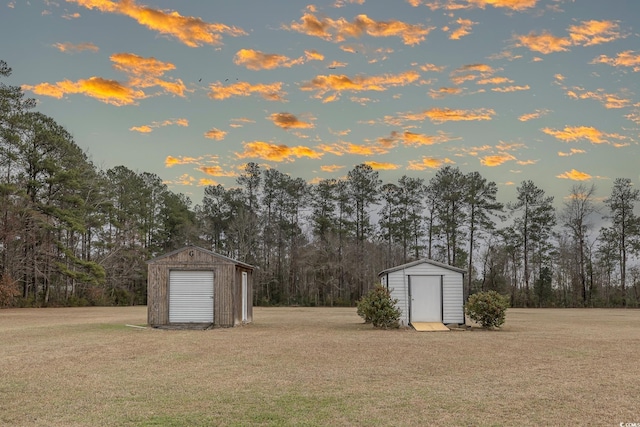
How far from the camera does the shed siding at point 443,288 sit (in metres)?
23.2

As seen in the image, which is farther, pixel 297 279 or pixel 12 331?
pixel 297 279

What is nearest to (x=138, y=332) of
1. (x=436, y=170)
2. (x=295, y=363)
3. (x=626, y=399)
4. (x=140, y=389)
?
(x=295, y=363)

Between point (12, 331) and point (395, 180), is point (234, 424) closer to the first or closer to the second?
point (12, 331)

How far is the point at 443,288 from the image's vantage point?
76.6 ft

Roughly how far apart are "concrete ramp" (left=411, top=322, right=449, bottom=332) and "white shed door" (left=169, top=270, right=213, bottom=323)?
857 cm

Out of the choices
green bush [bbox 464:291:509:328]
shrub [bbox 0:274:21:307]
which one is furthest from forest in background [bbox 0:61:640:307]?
green bush [bbox 464:291:509:328]

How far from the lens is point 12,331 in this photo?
65.5 ft

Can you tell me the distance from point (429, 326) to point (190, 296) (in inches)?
395

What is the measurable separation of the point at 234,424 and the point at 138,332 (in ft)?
46.2

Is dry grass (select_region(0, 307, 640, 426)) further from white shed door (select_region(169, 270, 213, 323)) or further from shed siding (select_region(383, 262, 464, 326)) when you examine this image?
shed siding (select_region(383, 262, 464, 326))

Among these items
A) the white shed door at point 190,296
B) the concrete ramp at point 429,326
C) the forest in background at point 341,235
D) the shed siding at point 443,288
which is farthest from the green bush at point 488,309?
the forest in background at point 341,235

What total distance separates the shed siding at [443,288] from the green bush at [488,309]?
0.88m

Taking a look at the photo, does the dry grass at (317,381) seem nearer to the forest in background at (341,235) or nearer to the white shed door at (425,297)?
the white shed door at (425,297)

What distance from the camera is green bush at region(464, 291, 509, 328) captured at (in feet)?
71.9
